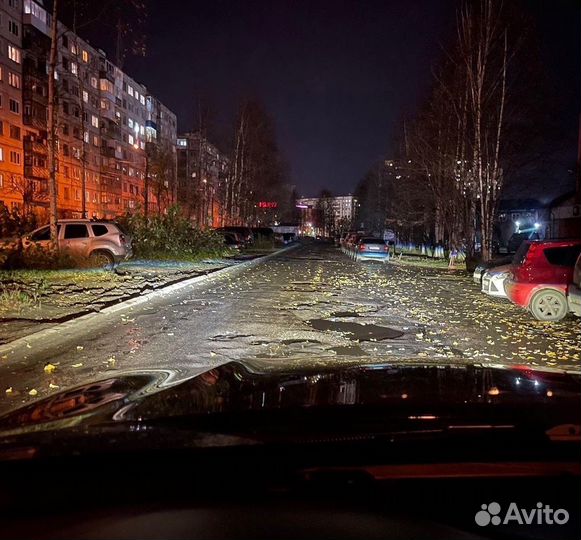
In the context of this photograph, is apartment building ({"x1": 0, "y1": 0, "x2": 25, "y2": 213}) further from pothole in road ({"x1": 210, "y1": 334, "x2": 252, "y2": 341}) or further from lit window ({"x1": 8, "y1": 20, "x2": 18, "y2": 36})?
pothole in road ({"x1": 210, "y1": 334, "x2": 252, "y2": 341})

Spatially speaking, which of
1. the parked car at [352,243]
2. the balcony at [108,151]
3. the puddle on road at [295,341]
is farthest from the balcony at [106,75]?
the puddle on road at [295,341]

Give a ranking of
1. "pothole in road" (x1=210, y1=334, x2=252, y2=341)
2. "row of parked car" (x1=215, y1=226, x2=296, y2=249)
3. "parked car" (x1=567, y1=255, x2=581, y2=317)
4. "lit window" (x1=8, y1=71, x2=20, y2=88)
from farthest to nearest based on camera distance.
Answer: "lit window" (x1=8, y1=71, x2=20, y2=88) < "row of parked car" (x1=215, y1=226, x2=296, y2=249) < "parked car" (x1=567, y1=255, x2=581, y2=317) < "pothole in road" (x1=210, y1=334, x2=252, y2=341)

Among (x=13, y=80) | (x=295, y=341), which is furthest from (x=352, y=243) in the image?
(x=295, y=341)

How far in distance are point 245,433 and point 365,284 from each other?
713 inches

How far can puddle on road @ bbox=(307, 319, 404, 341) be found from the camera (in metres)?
9.97

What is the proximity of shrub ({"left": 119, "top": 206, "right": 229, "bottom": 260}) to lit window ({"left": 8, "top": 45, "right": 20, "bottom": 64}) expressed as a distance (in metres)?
30.3

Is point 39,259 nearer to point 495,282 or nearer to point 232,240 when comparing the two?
point 495,282

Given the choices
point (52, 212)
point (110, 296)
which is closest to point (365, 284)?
point (110, 296)

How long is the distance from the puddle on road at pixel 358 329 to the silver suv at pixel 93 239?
1248cm

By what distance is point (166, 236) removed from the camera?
94.5 ft

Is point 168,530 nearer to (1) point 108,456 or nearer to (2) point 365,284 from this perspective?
(1) point 108,456

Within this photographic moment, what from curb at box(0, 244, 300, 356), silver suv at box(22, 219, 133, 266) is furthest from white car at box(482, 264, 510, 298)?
silver suv at box(22, 219, 133, 266)

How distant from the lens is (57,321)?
10641 millimetres

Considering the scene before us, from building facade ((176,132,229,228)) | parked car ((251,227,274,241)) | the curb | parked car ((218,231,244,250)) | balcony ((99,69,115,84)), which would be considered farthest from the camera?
balcony ((99,69,115,84))
